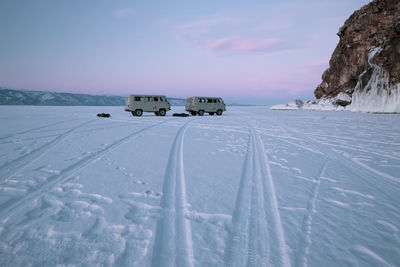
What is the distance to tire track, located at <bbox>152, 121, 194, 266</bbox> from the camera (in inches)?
84.4

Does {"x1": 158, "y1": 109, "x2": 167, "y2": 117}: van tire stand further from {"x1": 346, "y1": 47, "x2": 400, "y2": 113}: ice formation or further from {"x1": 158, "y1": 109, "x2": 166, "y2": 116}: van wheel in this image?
{"x1": 346, "y1": 47, "x2": 400, "y2": 113}: ice formation

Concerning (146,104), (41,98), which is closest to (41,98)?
(41,98)

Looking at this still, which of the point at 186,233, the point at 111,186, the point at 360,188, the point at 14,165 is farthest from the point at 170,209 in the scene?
the point at 14,165

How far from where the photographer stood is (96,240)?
243 centimetres

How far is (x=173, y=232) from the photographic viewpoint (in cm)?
257

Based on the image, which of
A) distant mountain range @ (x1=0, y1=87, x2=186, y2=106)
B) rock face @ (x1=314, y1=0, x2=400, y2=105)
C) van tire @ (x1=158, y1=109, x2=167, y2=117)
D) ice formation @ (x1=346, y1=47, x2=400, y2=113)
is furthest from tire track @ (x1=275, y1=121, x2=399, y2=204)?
distant mountain range @ (x1=0, y1=87, x2=186, y2=106)

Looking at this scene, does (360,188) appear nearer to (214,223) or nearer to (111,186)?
(214,223)

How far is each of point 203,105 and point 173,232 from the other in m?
23.5

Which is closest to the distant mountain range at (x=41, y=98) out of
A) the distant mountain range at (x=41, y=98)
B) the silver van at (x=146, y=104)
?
the distant mountain range at (x=41, y=98)

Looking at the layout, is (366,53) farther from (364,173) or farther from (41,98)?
(41,98)

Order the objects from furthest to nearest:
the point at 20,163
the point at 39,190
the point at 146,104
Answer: the point at 146,104
the point at 20,163
the point at 39,190

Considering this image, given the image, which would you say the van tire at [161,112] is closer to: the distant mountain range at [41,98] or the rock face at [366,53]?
the rock face at [366,53]

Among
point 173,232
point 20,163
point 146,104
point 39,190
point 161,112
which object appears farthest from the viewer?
point 161,112

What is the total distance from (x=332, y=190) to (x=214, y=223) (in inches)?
98.2
